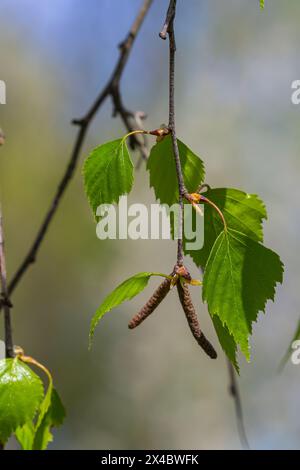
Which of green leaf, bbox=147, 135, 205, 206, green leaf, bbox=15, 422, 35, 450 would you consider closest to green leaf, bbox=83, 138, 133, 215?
green leaf, bbox=147, 135, 205, 206

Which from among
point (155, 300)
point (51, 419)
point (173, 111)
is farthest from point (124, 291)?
point (51, 419)

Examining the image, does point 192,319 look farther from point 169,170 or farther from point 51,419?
point 51,419

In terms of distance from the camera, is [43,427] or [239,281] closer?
[239,281]

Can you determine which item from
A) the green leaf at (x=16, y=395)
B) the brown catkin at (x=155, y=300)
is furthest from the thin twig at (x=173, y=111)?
the green leaf at (x=16, y=395)

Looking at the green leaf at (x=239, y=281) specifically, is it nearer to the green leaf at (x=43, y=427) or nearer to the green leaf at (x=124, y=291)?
the green leaf at (x=124, y=291)

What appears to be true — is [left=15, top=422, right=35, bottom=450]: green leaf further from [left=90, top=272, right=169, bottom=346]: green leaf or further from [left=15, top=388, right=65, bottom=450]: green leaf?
[left=90, top=272, right=169, bottom=346]: green leaf
